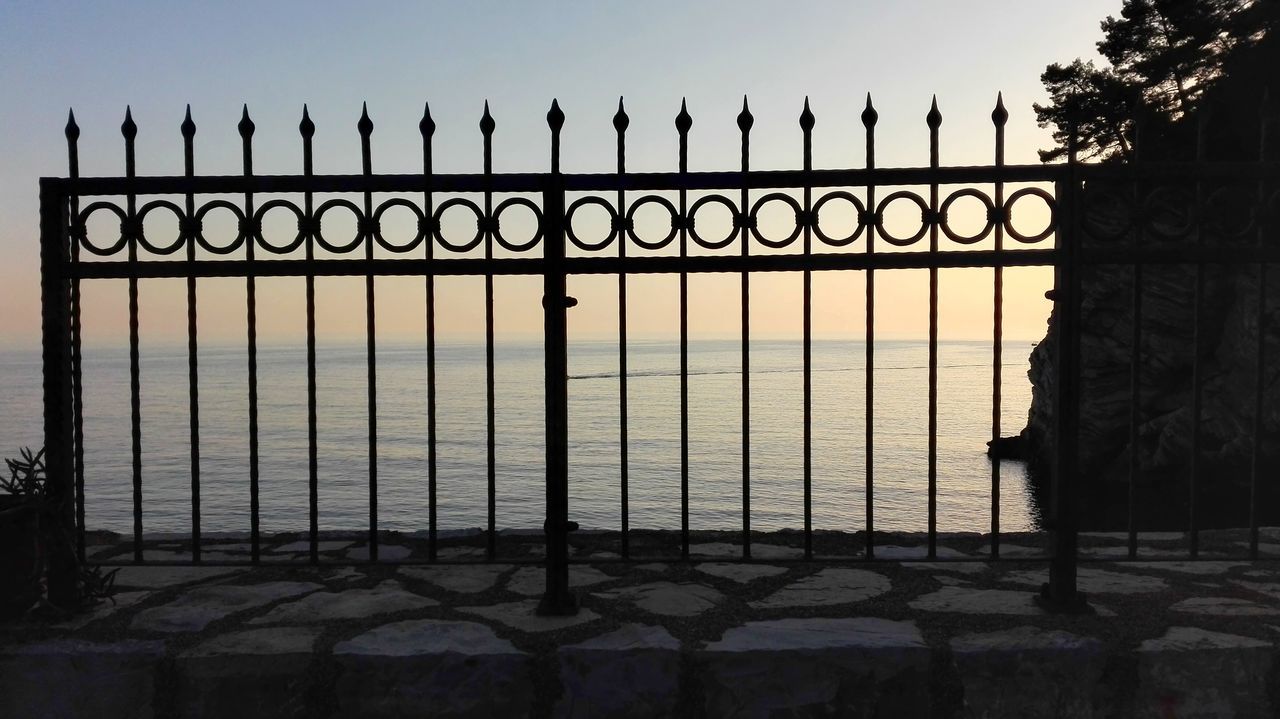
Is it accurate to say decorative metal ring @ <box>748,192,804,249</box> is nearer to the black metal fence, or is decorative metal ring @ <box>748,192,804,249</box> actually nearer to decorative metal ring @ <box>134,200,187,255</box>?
the black metal fence

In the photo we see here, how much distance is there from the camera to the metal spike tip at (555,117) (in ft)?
11.8

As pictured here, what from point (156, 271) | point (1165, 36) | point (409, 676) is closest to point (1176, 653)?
point (409, 676)

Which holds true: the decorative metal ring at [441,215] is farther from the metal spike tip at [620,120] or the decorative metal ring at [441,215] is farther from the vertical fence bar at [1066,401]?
the vertical fence bar at [1066,401]

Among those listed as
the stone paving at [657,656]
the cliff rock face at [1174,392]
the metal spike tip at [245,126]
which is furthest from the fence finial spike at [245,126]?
the cliff rock face at [1174,392]

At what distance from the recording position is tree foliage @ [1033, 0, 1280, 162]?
2283cm

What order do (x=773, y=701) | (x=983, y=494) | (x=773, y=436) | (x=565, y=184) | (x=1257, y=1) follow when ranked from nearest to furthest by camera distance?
(x=773, y=701)
(x=565, y=184)
(x=983, y=494)
(x=1257, y=1)
(x=773, y=436)

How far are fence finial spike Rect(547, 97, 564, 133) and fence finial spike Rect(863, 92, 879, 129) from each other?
1.25 m

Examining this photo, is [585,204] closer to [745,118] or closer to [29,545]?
[745,118]

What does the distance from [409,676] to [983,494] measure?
2120 cm

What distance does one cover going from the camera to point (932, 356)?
3.77m

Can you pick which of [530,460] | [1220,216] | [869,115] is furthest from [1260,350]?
[530,460]

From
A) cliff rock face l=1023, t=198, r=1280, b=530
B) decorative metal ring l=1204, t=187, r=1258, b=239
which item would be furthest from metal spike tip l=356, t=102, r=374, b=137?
cliff rock face l=1023, t=198, r=1280, b=530

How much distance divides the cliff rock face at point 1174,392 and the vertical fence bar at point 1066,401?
1987 centimetres

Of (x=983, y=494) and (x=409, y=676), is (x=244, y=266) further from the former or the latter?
(x=983, y=494)
